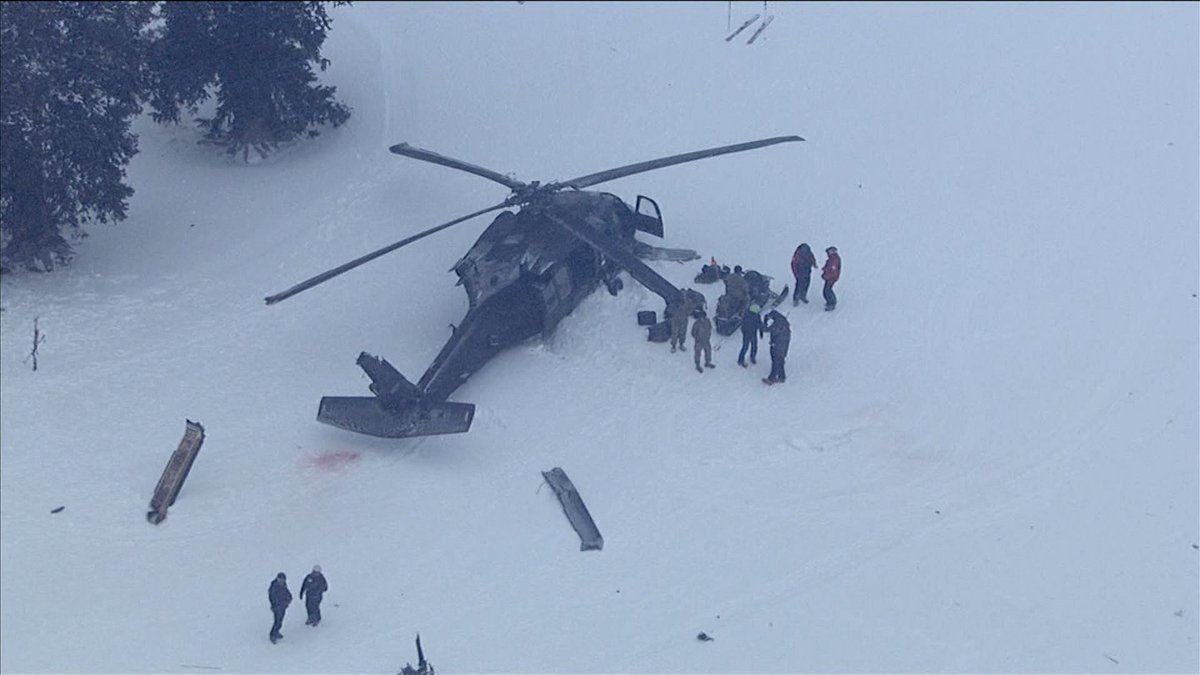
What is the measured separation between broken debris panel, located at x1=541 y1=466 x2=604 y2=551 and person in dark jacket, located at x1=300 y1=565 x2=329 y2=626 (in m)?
3.68

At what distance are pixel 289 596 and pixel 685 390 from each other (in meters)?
7.35

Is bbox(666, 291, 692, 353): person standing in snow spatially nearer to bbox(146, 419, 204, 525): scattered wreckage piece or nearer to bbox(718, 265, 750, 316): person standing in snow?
bbox(718, 265, 750, 316): person standing in snow

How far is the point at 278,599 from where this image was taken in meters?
18.5

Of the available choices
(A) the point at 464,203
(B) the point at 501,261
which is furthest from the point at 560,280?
(A) the point at 464,203

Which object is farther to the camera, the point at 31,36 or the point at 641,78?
the point at 641,78

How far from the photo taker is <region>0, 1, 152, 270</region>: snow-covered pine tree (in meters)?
26.3

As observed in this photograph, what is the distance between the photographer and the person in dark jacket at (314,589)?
61.3ft

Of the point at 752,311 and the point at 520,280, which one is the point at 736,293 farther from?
the point at 520,280

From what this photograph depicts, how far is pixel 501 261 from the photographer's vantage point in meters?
23.7

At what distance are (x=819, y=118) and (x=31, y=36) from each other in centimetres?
1633

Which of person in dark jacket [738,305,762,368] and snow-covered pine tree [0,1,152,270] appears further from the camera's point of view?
snow-covered pine tree [0,1,152,270]

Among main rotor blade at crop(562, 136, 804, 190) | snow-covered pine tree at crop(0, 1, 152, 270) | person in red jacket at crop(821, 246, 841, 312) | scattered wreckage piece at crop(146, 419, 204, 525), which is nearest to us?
scattered wreckage piece at crop(146, 419, 204, 525)

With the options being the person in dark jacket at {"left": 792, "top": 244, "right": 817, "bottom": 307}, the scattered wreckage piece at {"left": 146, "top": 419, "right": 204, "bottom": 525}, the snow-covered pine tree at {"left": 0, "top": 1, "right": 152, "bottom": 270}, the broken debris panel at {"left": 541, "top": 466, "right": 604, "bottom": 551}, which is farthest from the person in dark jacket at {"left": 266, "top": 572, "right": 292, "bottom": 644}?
the snow-covered pine tree at {"left": 0, "top": 1, "right": 152, "bottom": 270}

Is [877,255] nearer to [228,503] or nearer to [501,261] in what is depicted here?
[501,261]
